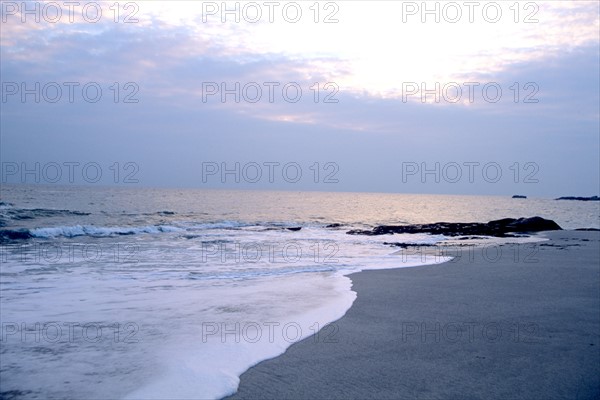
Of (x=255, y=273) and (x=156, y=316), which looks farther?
(x=255, y=273)

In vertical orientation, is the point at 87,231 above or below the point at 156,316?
above

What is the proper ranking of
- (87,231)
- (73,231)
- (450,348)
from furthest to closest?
(87,231) < (73,231) < (450,348)

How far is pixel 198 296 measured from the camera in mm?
9055

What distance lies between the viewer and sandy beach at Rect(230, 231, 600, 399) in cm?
446

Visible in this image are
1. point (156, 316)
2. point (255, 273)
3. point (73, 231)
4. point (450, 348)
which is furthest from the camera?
point (73, 231)

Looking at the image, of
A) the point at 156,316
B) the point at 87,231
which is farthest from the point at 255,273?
the point at 87,231

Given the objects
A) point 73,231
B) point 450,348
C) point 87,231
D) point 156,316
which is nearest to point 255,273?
point 156,316

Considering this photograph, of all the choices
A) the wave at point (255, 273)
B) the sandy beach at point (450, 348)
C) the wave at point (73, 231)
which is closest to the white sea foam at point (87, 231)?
the wave at point (73, 231)

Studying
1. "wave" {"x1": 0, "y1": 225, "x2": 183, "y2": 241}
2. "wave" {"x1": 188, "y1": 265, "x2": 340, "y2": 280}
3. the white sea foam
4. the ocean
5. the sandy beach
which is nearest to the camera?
the sandy beach

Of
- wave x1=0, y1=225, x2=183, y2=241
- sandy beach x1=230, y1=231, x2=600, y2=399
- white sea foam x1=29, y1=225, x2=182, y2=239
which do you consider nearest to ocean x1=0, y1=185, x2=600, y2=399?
sandy beach x1=230, y1=231, x2=600, y2=399

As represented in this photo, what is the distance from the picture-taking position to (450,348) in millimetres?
5652

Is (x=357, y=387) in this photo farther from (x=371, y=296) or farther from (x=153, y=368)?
(x=371, y=296)

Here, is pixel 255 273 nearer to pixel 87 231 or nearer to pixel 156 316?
pixel 156 316

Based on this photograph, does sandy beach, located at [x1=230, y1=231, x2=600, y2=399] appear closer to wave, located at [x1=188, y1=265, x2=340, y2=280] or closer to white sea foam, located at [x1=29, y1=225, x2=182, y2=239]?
wave, located at [x1=188, y1=265, x2=340, y2=280]
